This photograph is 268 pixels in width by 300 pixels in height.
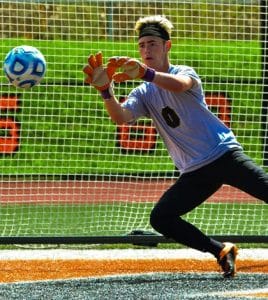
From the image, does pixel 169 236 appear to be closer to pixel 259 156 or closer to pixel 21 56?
pixel 21 56

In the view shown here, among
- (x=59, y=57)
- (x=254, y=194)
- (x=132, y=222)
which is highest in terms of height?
(x=59, y=57)

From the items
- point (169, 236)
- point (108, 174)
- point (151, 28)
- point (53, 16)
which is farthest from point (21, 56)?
point (108, 174)

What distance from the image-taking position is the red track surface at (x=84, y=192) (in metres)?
11.0

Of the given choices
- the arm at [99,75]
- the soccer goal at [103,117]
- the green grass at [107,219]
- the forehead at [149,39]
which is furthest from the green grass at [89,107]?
the arm at [99,75]

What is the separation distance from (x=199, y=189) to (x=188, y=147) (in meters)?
0.29

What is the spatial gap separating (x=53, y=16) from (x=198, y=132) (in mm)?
3357

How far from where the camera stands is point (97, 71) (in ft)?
21.9

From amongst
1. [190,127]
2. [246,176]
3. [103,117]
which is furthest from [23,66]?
[103,117]

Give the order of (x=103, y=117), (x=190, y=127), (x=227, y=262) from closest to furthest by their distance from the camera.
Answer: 1. (x=190, y=127)
2. (x=227, y=262)
3. (x=103, y=117)

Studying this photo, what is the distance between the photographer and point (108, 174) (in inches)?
431

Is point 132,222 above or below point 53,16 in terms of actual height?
below

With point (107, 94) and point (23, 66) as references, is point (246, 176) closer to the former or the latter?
point (107, 94)

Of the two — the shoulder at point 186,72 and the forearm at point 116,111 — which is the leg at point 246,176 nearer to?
the shoulder at point 186,72

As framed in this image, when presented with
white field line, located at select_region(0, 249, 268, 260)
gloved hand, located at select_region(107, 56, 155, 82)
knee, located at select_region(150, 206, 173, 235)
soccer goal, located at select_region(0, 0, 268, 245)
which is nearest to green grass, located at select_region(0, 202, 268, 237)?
soccer goal, located at select_region(0, 0, 268, 245)
